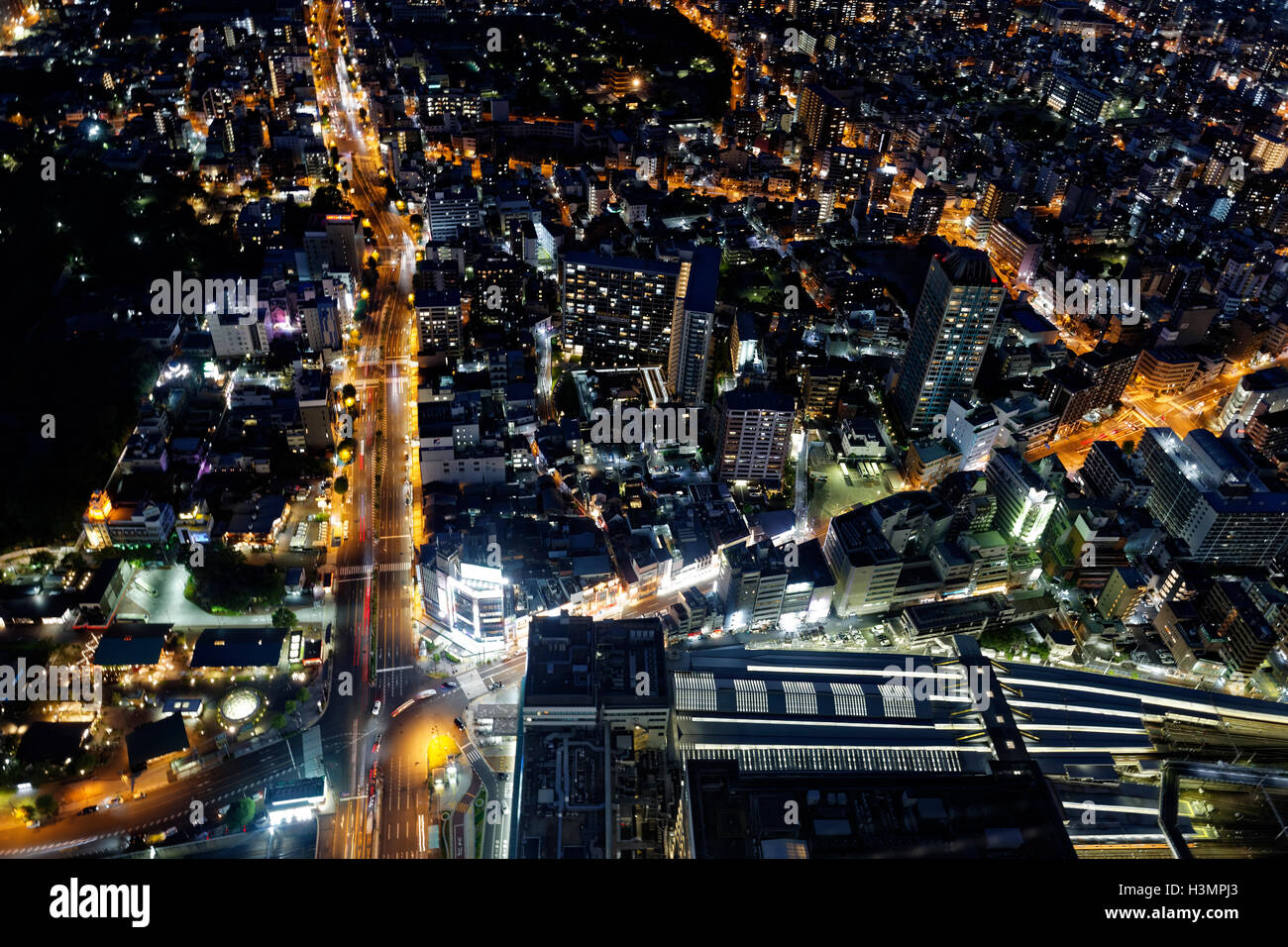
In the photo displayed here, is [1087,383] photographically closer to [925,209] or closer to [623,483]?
[925,209]

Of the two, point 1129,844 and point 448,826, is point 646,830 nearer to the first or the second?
point 448,826

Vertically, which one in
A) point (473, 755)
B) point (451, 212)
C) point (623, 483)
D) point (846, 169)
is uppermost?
point (846, 169)

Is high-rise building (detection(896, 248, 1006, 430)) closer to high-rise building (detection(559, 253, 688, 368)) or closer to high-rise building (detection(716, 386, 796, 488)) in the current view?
high-rise building (detection(716, 386, 796, 488))

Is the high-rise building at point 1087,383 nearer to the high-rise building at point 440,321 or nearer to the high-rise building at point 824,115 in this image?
the high-rise building at point 440,321

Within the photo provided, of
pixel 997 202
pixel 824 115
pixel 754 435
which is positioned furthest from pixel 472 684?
pixel 824 115

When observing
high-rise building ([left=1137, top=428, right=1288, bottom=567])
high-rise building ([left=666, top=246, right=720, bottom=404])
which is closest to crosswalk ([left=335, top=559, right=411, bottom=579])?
high-rise building ([left=666, top=246, right=720, bottom=404])

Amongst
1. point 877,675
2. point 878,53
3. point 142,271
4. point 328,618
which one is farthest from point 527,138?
point 877,675
